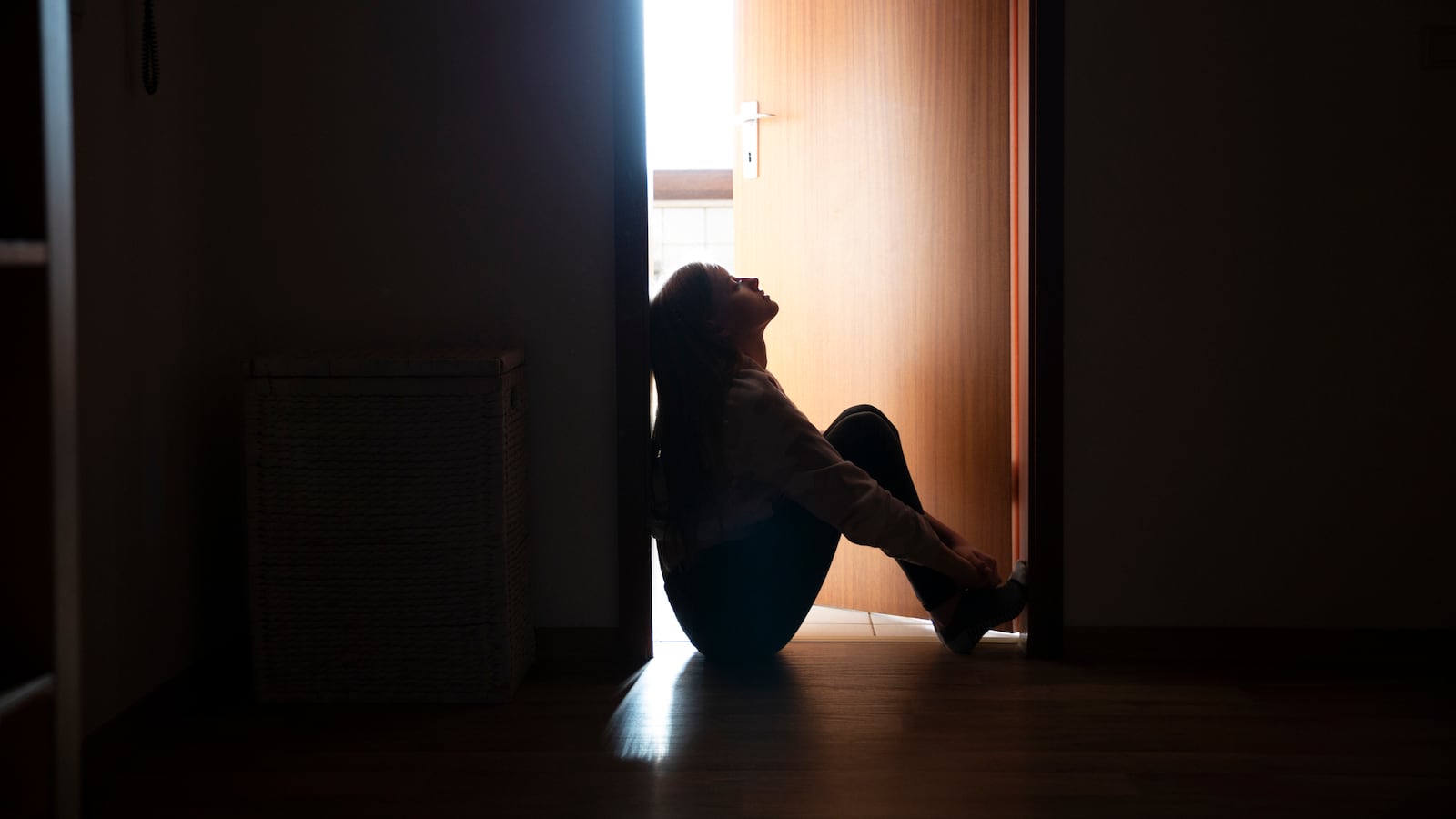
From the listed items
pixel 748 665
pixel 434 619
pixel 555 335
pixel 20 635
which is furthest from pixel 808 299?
pixel 20 635

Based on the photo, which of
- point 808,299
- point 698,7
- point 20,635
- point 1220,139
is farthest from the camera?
point 698,7

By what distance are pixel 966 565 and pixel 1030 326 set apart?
18.0 inches

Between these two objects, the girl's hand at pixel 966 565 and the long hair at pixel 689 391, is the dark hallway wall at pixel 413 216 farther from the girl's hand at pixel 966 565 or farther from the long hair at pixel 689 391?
the girl's hand at pixel 966 565

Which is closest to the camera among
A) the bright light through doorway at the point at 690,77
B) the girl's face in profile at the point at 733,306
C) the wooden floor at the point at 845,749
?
the wooden floor at the point at 845,749

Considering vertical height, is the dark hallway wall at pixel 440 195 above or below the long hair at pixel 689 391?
above

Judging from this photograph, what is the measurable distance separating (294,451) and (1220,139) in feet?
5.61

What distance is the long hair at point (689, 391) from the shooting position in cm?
201

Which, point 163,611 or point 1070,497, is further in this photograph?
point 1070,497

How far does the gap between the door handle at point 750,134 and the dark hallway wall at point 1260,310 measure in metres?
0.80

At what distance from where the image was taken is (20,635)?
0.93m

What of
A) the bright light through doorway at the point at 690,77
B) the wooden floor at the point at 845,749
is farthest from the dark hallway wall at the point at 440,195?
the bright light through doorway at the point at 690,77

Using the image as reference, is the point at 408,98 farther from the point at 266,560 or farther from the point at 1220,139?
the point at 1220,139

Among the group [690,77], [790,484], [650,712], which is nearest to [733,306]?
[790,484]

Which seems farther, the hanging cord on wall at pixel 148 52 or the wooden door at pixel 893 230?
the wooden door at pixel 893 230
